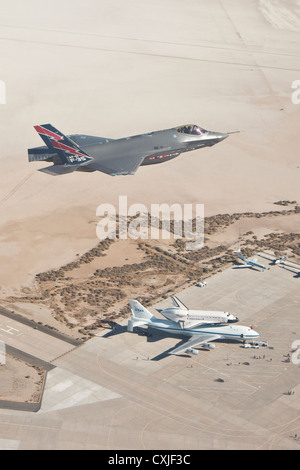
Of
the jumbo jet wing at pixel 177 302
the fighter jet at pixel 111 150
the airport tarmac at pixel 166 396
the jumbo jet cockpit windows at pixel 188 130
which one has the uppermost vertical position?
the jumbo jet cockpit windows at pixel 188 130

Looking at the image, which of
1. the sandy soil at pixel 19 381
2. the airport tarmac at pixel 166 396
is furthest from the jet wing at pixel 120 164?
the sandy soil at pixel 19 381

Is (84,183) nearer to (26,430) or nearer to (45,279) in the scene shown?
(45,279)

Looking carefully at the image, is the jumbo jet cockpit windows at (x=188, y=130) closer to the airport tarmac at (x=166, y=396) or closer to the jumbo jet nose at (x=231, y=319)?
the airport tarmac at (x=166, y=396)

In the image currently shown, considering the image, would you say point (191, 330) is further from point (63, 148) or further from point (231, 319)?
point (63, 148)

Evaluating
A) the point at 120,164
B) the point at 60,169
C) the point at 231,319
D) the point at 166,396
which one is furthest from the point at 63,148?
the point at 166,396

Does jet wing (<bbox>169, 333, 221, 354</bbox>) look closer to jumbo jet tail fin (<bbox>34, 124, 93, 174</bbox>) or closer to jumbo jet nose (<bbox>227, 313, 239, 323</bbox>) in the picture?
jumbo jet nose (<bbox>227, 313, 239, 323</bbox>)
